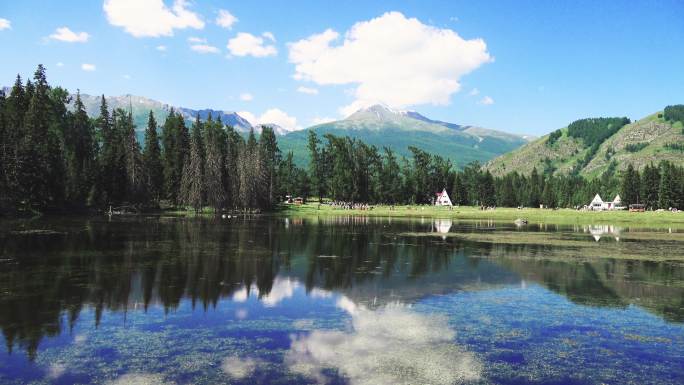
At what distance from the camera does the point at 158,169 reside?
115438 mm

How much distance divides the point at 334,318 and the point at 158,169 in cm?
10552

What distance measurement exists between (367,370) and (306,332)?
439 centimetres

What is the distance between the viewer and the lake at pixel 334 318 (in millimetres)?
13750

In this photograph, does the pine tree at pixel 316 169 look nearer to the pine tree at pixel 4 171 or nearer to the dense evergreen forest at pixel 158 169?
the dense evergreen forest at pixel 158 169

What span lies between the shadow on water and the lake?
0.47 feet

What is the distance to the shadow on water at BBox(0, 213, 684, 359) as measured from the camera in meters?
21.5

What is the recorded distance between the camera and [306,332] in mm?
17547

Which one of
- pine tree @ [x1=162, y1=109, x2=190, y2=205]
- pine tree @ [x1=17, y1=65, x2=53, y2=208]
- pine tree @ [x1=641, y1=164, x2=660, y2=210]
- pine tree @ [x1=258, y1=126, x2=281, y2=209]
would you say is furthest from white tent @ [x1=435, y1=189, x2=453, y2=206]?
pine tree @ [x1=17, y1=65, x2=53, y2=208]

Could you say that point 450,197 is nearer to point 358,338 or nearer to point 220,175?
point 220,175

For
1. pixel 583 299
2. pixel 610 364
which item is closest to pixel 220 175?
pixel 583 299

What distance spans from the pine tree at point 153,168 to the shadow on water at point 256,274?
64.7 meters

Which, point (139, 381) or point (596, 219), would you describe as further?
point (596, 219)

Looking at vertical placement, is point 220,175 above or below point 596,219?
above

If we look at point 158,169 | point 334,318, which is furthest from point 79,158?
point 334,318
